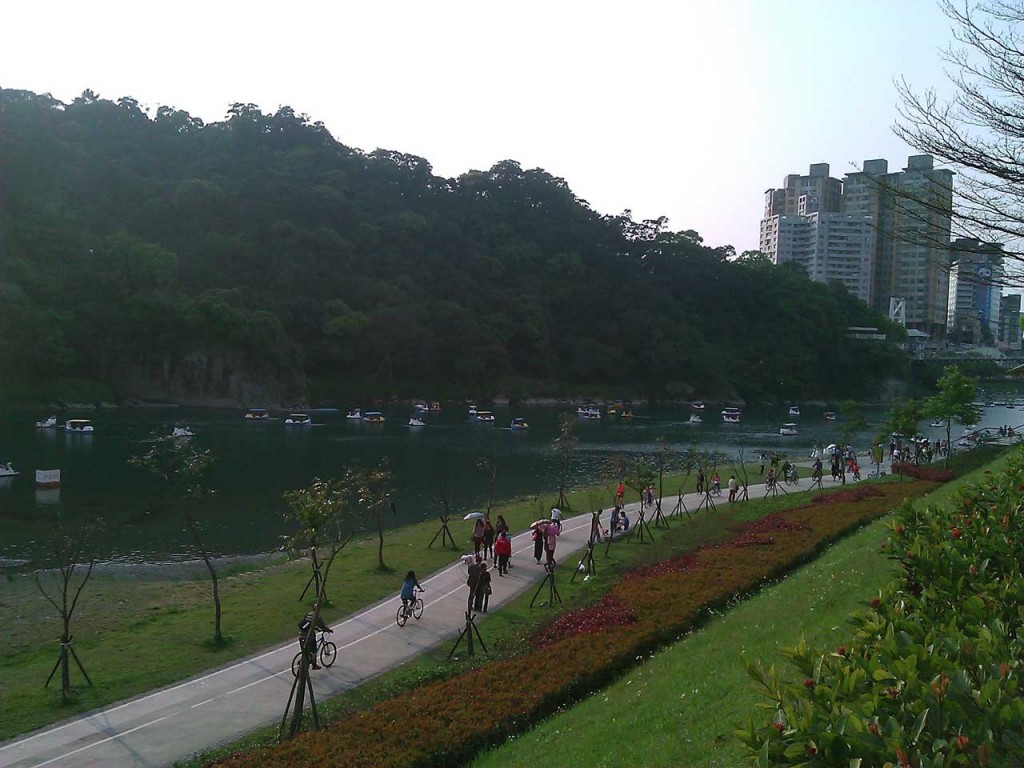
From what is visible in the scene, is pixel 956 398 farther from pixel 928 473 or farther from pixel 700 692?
pixel 700 692

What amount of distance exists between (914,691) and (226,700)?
1254 centimetres

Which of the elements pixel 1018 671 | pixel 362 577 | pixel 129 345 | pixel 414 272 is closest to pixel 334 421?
pixel 129 345

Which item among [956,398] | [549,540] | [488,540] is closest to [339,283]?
[956,398]

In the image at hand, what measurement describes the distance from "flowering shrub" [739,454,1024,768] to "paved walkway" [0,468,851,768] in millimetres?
10188

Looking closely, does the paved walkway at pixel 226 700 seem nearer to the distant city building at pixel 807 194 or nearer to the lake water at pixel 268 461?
the lake water at pixel 268 461

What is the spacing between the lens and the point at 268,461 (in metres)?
52.2

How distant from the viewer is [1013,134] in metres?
12.6

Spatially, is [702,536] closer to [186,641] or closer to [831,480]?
[186,641]

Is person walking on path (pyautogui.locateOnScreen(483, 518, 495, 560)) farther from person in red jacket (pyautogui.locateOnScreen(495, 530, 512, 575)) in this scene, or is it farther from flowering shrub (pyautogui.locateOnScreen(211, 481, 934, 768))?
flowering shrub (pyautogui.locateOnScreen(211, 481, 934, 768))

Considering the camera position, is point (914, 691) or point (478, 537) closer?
point (914, 691)

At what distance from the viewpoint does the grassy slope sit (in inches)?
351

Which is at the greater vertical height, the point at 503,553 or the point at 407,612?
the point at 503,553

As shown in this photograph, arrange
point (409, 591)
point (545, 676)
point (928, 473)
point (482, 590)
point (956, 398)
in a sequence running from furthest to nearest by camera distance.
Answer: point (956, 398) < point (928, 473) < point (482, 590) < point (409, 591) < point (545, 676)

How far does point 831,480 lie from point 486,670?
3333 cm
